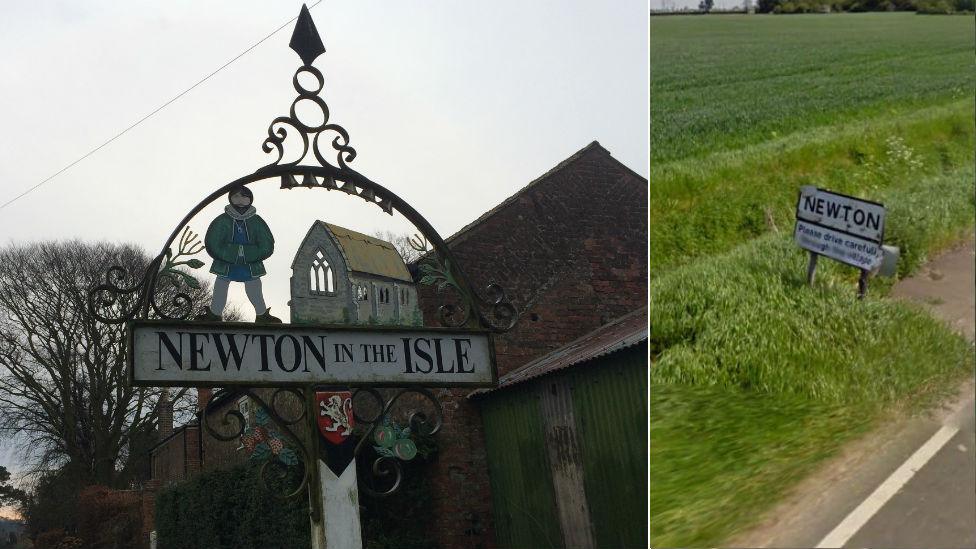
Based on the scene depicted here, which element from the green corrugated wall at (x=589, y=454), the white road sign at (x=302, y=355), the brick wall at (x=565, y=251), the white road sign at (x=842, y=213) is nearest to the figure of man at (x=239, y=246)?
the white road sign at (x=302, y=355)

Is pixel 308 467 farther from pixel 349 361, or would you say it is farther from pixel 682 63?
pixel 682 63

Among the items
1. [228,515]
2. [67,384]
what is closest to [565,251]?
[228,515]

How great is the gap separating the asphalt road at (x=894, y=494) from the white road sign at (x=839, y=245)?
64 centimetres

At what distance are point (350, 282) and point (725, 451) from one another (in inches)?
67.5

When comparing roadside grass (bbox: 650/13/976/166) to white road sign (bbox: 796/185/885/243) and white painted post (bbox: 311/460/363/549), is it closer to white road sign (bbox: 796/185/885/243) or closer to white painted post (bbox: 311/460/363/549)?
white road sign (bbox: 796/185/885/243)

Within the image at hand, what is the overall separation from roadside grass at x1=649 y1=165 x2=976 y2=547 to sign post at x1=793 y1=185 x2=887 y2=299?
8 cm

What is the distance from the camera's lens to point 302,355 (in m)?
3.76

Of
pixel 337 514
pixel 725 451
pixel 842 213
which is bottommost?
pixel 337 514

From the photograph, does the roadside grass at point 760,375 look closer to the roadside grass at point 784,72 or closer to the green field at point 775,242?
the green field at point 775,242

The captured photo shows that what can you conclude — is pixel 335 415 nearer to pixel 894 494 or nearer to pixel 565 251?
pixel 894 494

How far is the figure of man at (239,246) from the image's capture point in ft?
12.5

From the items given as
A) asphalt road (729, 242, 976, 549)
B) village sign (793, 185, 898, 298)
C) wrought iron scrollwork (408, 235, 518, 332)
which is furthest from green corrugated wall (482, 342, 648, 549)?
asphalt road (729, 242, 976, 549)

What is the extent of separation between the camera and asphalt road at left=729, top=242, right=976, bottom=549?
2.96m

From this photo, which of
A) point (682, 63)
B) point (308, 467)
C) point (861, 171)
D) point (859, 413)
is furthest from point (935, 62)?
point (308, 467)
